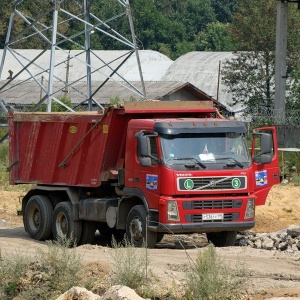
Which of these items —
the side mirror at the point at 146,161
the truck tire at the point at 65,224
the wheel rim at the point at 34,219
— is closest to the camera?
the side mirror at the point at 146,161

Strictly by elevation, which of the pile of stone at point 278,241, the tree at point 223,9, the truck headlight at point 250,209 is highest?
the tree at point 223,9

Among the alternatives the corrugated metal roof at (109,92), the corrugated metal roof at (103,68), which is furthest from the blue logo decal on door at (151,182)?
the corrugated metal roof at (103,68)

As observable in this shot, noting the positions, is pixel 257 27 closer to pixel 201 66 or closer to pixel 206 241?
pixel 201 66

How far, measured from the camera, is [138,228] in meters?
17.4

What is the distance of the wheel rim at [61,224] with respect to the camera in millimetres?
19297

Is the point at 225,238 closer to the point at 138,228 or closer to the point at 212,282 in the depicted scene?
the point at 138,228

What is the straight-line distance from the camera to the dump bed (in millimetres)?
18125

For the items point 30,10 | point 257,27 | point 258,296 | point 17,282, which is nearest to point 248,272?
point 258,296

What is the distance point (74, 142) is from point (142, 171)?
2115mm

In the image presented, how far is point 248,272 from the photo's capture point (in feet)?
46.1

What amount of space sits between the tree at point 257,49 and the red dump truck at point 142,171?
2585cm

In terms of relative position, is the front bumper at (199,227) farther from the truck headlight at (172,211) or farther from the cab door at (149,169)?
the cab door at (149,169)

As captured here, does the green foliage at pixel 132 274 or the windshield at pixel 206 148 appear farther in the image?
the windshield at pixel 206 148

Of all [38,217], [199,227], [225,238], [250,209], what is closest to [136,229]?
[199,227]
